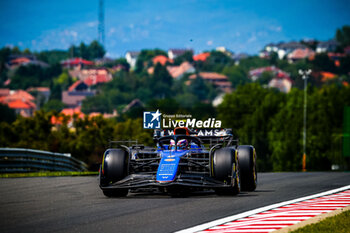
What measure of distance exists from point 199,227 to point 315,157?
78872 mm

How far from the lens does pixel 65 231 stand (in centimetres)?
999

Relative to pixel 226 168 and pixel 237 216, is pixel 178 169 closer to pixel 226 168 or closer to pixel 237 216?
pixel 226 168

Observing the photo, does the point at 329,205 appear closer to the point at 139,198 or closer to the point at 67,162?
the point at 139,198

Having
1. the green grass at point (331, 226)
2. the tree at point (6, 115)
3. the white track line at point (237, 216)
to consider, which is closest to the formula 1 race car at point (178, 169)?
the white track line at point (237, 216)

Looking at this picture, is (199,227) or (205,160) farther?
(205,160)

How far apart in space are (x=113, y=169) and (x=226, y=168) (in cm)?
244

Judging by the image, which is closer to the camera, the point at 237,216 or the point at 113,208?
the point at 237,216

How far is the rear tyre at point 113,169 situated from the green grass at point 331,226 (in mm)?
5584

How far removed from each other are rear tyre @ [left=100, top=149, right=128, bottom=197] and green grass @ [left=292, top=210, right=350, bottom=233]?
5.58 m

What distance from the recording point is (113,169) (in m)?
15.3

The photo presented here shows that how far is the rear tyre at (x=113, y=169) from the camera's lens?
15.3 metres

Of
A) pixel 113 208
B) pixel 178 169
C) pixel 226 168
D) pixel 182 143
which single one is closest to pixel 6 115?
pixel 182 143

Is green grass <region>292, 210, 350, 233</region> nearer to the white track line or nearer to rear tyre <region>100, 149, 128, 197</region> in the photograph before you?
the white track line

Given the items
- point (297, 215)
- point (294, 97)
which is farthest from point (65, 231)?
point (294, 97)
